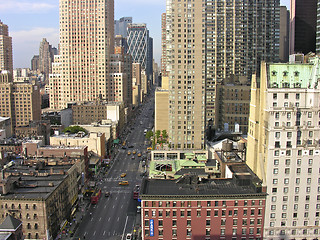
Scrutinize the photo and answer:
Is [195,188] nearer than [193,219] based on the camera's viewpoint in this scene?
No

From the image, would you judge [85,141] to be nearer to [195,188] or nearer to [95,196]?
[95,196]

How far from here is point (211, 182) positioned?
93312mm

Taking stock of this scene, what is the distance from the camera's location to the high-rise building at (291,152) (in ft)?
289

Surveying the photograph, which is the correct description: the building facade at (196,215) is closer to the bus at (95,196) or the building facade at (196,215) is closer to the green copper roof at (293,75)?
the green copper roof at (293,75)

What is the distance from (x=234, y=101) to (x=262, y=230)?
336ft

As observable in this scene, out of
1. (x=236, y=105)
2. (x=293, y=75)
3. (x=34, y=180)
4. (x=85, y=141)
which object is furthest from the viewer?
(x=236, y=105)

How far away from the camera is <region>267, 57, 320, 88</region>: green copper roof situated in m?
89.4

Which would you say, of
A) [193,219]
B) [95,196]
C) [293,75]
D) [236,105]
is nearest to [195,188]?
[193,219]

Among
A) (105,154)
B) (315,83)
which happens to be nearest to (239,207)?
(315,83)

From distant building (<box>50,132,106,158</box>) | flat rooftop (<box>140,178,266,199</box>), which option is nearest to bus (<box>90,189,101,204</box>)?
distant building (<box>50,132,106,158</box>)

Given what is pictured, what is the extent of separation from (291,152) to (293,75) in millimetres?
19020

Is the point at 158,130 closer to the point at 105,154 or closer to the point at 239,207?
the point at 105,154

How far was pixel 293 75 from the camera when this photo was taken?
297 feet

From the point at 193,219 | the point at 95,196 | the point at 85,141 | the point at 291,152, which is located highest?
the point at 291,152
